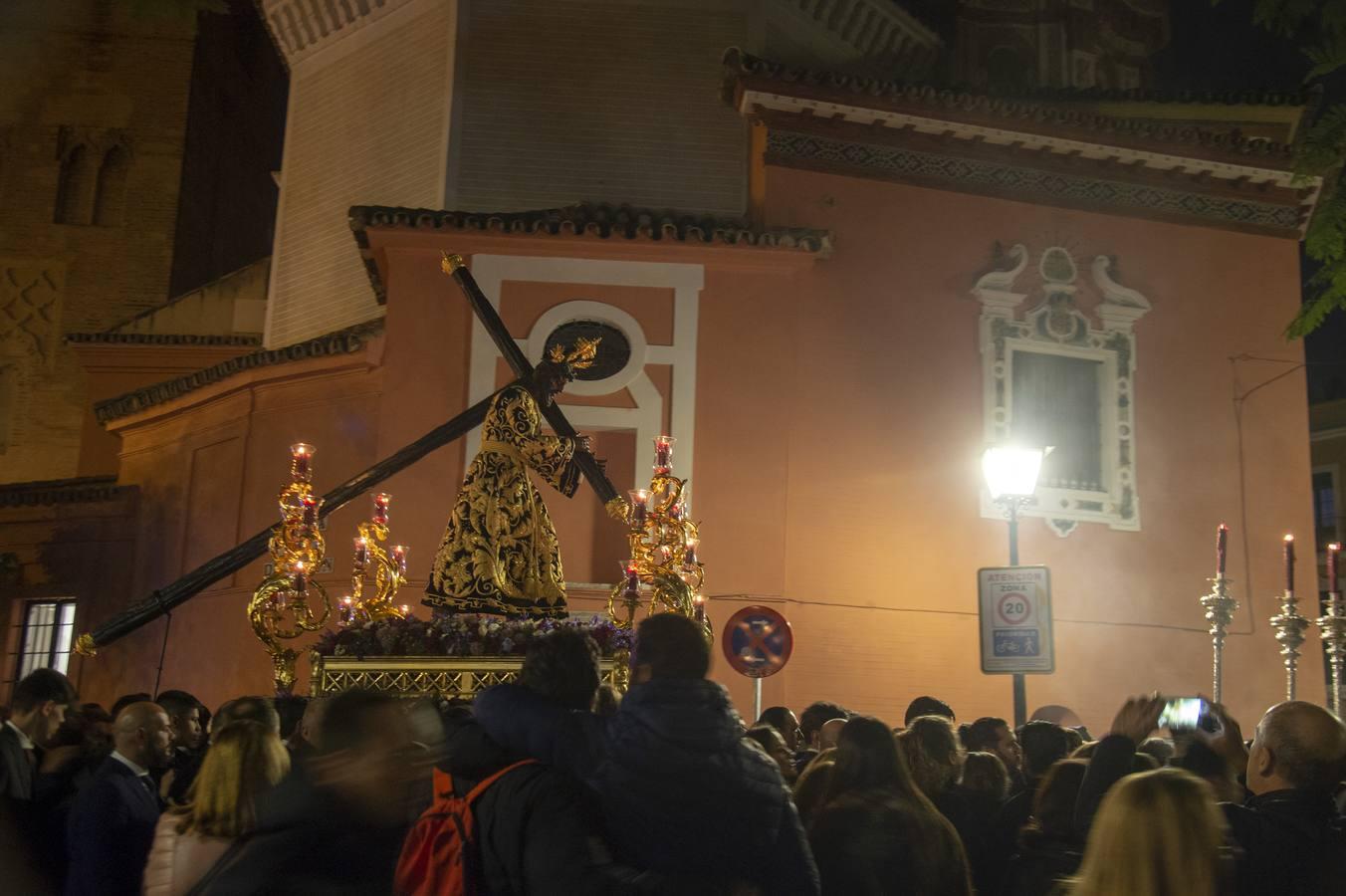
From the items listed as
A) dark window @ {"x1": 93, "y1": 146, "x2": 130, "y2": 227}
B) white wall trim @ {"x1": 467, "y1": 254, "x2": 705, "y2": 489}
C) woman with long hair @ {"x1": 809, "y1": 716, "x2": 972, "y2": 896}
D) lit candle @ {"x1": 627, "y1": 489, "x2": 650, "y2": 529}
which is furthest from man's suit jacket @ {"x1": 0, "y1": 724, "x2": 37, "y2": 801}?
dark window @ {"x1": 93, "y1": 146, "x2": 130, "y2": 227}

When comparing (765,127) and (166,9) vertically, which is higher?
(765,127)

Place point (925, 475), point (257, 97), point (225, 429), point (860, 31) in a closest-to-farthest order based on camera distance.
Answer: point (925, 475) → point (225, 429) → point (860, 31) → point (257, 97)

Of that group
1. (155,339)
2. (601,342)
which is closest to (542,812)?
(601,342)

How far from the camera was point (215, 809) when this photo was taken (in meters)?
3.85

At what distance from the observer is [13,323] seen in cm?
2639

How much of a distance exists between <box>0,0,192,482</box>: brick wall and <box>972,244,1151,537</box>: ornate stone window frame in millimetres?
17557

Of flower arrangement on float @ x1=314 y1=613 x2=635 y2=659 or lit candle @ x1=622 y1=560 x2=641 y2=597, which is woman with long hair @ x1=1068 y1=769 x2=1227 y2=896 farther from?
lit candle @ x1=622 y1=560 x2=641 y2=597

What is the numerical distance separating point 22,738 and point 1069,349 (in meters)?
12.8

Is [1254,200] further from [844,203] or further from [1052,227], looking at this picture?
[844,203]

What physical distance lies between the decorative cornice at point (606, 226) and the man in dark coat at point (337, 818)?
1158cm

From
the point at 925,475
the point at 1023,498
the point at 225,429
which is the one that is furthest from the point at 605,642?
the point at 225,429

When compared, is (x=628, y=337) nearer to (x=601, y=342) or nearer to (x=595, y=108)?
(x=601, y=342)

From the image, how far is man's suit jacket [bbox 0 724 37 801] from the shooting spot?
5.18m

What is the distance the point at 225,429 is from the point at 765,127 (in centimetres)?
814
